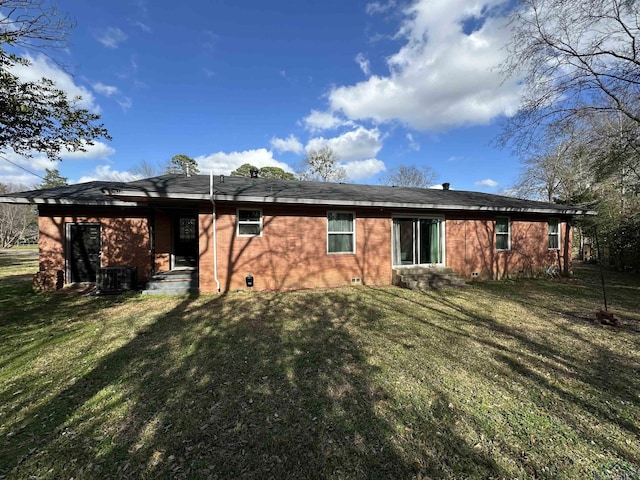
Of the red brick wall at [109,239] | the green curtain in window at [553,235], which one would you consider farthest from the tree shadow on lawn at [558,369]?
the red brick wall at [109,239]

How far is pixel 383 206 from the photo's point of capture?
27.0 ft

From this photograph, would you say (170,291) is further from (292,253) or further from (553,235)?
(553,235)

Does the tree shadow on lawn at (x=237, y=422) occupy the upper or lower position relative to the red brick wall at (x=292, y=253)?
lower

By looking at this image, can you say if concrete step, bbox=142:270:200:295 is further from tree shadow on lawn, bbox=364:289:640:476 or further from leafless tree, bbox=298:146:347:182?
leafless tree, bbox=298:146:347:182

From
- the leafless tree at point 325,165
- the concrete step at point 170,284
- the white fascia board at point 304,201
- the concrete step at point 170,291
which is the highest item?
the leafless tree at point 325,165

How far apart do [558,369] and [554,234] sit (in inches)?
415

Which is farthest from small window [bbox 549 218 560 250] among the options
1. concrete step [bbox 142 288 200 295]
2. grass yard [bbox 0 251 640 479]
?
concrete step [bbox 142 288 200 295]

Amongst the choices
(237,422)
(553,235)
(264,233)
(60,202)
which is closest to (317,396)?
(237,422)

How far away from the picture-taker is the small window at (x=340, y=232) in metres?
8.44

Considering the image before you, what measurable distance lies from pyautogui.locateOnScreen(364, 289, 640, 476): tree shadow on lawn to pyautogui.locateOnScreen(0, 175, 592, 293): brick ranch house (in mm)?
3556

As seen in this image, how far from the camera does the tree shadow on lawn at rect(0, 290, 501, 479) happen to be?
202cm

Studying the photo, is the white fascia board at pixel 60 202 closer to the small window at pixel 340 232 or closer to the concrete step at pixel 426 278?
the small window at pixel 340 232

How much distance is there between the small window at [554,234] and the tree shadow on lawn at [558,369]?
8.01m

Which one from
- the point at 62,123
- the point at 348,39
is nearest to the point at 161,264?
the point at 62,123
